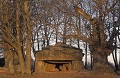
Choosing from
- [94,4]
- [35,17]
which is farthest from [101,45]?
[35,17]

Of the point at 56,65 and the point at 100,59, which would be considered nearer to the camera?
the point at 100,59

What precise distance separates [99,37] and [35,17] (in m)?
5.70

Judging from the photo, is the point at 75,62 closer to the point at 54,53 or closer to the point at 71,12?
the point at 54,53

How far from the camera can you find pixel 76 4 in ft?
86.6

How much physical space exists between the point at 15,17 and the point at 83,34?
237 inches

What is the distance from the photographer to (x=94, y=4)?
2583cm

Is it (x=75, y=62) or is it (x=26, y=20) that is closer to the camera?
(x=26, y=20)

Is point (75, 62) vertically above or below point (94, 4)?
below

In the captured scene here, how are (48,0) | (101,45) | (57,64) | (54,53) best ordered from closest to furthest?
(101,45) → (54,53) → (57,64) → (48,0)

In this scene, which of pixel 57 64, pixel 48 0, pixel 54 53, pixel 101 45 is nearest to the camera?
pixel 101 45

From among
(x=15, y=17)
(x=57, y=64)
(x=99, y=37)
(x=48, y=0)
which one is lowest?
(x=57, y=64)

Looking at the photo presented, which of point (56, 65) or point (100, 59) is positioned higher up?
point (100, 59)

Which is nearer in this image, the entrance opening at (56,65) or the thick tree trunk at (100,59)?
the thick tree trunk at (100,59)

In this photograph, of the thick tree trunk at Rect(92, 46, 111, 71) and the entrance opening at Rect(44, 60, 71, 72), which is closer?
the thick tree trunk at Rect(92, 46, 111, 71)
